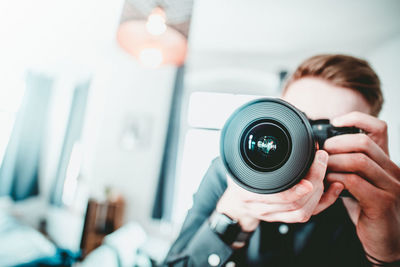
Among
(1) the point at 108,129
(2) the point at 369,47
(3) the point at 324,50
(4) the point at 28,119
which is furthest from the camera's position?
(3) the point at 324,50

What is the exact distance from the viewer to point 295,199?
0.24 metres

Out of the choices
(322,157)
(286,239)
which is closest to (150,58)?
(322,157)

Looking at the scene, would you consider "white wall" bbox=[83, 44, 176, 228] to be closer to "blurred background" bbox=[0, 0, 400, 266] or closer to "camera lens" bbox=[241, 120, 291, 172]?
"blurred background" bbox=[0, 0, 400, 266]

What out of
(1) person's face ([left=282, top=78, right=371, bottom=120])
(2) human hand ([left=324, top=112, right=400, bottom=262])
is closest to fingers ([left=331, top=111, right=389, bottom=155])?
(2) human hand ([left=324, top=112, right=400, bottom=262])

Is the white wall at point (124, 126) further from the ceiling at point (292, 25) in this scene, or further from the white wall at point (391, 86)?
the white wall at point (391, 86)

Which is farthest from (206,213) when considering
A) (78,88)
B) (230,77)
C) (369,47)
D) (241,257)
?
(369,47)

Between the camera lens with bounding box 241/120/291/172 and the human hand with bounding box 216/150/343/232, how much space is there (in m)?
0.04

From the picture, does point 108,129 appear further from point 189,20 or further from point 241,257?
point 241,257

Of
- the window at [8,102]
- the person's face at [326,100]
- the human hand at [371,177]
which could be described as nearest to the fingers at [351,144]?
the human hand at [371,177]

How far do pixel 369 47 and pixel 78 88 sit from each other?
2.58 feet

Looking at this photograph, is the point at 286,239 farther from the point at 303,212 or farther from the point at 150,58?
the point at 150,58

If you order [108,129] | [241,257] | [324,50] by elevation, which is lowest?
[241,257]

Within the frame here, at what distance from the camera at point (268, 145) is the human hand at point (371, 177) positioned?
35 millimetres

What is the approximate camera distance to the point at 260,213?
0.96ft
